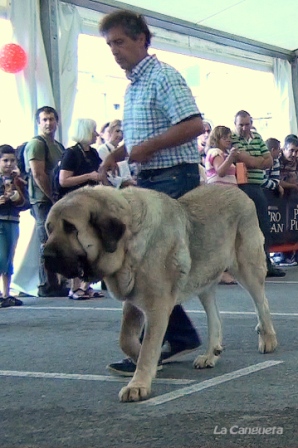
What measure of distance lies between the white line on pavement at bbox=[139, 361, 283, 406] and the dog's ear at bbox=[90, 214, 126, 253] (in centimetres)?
68

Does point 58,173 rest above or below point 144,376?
above

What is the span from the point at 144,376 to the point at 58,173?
4540 mm

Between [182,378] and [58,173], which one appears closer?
[182,378]

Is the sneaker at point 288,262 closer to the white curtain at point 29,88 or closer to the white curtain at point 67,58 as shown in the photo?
the white curtain at point 67,58

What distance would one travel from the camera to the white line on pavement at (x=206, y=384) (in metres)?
2.96

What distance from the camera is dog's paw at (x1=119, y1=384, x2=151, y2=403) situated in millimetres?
2951

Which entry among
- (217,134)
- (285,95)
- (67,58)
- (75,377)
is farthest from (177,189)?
(285,95)

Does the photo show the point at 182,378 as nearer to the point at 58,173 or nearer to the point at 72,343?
the point at 72,343

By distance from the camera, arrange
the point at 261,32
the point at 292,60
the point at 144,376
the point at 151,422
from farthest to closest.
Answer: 1. the point at 292,60
2. the point at 261,32
3. the point at 144,376
4. the point at 151,422

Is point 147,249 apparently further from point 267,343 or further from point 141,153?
point 267,343

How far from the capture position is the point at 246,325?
200 inches

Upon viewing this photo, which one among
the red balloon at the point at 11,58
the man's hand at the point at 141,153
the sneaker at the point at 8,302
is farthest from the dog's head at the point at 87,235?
the red balloon at the point at 11,58

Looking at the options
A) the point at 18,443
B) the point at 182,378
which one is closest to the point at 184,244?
the point at 182,378

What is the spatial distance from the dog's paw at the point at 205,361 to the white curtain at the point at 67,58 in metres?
5.66
